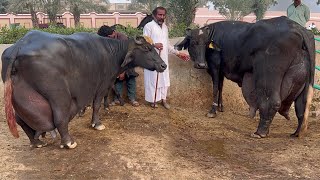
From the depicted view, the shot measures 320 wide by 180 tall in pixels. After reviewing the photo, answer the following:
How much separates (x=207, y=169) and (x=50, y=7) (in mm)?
22516

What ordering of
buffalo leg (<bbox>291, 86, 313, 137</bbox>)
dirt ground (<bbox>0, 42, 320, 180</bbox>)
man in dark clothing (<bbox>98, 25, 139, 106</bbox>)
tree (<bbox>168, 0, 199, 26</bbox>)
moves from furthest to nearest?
1. tree (<bbox>168, 0, 199, 26</bbox>)
2. man in dark clothing (<bbox>98, 25, 139, 106</bbox>)
3. buffalo leg (<bbox>291, 86, 313, 137</bbox>)
4. dirt ground (<bbox>0, 42, 320, 180</bbox>)

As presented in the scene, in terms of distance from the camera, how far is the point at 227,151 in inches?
227

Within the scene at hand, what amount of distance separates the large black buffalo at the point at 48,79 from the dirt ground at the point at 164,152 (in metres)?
0.42

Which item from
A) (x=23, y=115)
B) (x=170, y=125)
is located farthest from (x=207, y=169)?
(x=23, y=115)

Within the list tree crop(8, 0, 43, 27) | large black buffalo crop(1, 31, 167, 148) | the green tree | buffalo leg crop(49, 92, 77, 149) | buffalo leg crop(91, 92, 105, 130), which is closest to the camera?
large black buffalo crop(1, 31, 167, 148)

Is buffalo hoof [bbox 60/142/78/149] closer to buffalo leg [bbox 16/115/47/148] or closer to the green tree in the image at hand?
buffalo leg [bbox 16/115/47/148]

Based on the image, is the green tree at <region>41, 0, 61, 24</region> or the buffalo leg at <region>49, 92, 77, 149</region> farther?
the green tree at <region>41, 0, 61, 24</region>

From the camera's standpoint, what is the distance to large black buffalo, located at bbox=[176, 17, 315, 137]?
238 inches

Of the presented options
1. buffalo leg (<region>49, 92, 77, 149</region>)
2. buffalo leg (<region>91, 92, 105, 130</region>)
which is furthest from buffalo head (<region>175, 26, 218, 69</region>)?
buffalo leg (<region>49, 92, 77, 149</region>)

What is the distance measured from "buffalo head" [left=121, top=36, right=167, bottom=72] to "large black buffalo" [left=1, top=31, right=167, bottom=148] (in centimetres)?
61

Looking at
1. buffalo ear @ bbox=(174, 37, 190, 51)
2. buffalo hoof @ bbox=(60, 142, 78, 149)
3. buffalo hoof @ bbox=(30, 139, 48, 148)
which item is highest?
buffalo ear @ bbox=(174, 37, 190, 51)

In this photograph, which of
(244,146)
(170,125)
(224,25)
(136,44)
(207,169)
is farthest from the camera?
(224,25)

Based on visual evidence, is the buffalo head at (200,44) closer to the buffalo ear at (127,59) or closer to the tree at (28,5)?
the buffalo ear at (127,59)

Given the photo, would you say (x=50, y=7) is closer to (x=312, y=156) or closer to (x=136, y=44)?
(x=136, y=44)
